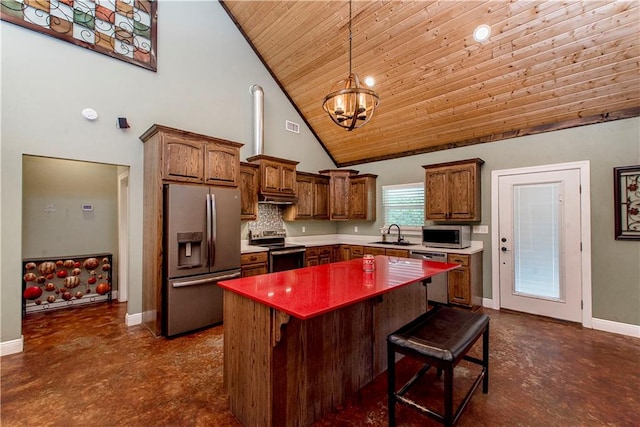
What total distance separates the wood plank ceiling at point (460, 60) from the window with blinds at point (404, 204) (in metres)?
0.74

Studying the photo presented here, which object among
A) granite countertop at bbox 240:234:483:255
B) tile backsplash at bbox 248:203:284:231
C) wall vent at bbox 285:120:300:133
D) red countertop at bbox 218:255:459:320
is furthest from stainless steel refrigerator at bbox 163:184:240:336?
wall vent at bbox 285:120:300:133

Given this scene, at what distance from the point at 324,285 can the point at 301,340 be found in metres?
0.39

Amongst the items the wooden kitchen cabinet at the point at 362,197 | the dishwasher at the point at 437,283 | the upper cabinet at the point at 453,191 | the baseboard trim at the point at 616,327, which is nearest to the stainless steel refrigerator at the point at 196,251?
the wooden kitchen cabinet at the point at 362,197

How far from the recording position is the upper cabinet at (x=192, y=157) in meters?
3.35

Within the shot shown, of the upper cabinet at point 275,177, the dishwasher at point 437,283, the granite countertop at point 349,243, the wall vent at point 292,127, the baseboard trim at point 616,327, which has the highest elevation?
the wall vent at point 292,127

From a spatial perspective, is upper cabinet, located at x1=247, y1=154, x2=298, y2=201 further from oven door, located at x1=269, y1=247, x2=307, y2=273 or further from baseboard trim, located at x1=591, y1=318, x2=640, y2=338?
baseboard trim, located at x1=591, y1=318, x2=640, y2=338

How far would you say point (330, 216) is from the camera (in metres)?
5.98

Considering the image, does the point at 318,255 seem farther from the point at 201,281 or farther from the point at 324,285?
the point at 324,285

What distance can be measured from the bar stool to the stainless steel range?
9.35ft

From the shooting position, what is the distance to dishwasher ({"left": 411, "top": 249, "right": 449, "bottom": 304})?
170 inches

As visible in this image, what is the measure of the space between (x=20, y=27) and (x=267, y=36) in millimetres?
3080

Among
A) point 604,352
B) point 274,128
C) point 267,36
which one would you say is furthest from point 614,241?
point 267,36

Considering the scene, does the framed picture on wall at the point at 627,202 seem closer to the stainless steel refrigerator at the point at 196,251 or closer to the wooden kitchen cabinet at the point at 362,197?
the wooden kitchen cabinet at the point at 362,197

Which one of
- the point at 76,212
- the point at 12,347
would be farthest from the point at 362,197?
the point at 12,347
